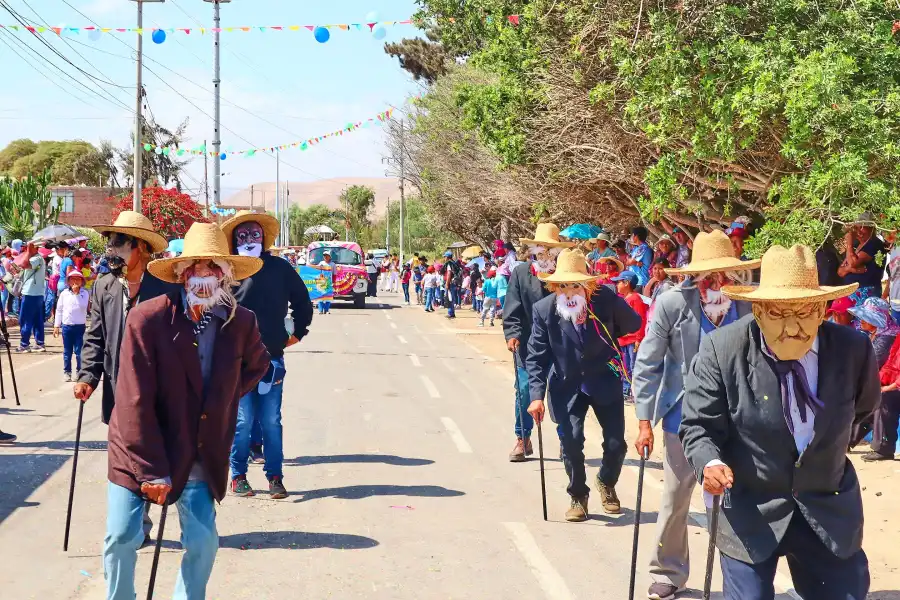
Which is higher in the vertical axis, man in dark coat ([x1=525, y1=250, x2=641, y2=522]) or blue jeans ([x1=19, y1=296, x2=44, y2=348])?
man in dark coat ([x1=525, y1=250, x2=641, y2=522])

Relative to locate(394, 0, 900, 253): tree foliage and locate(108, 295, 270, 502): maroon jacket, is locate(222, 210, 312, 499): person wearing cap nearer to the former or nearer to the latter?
locate(108, 295, 270, 502): maroon jacket

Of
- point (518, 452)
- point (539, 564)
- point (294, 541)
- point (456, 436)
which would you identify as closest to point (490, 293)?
point (456, 436)

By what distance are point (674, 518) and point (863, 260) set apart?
7.39 metres

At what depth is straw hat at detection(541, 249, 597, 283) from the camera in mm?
7457

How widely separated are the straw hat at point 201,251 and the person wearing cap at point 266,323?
9.19ft

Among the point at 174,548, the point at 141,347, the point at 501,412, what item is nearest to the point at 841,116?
the point at 501,412

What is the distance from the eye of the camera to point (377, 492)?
854cm

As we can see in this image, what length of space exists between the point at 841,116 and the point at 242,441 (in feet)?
21.9

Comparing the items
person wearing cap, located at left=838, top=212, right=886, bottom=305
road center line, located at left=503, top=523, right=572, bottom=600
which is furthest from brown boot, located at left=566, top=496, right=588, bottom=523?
person wearing cap, located at left=838, top=212, right=886, bottom=305

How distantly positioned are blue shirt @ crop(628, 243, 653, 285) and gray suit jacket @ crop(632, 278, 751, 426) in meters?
10.5

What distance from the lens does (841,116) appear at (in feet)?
35.8

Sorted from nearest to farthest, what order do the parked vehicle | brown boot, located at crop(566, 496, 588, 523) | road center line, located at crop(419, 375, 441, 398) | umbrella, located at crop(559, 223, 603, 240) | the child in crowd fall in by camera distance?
brown boot, located at crop(566, 496, 588, 523), road center line, located at crop(419, 375, 441, 398), umbrella, located at crop(559, 223, 603, 240), the child in crowd, the parked vehicle

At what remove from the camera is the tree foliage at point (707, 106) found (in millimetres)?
11094

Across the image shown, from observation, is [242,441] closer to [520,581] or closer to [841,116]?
[520,581]
